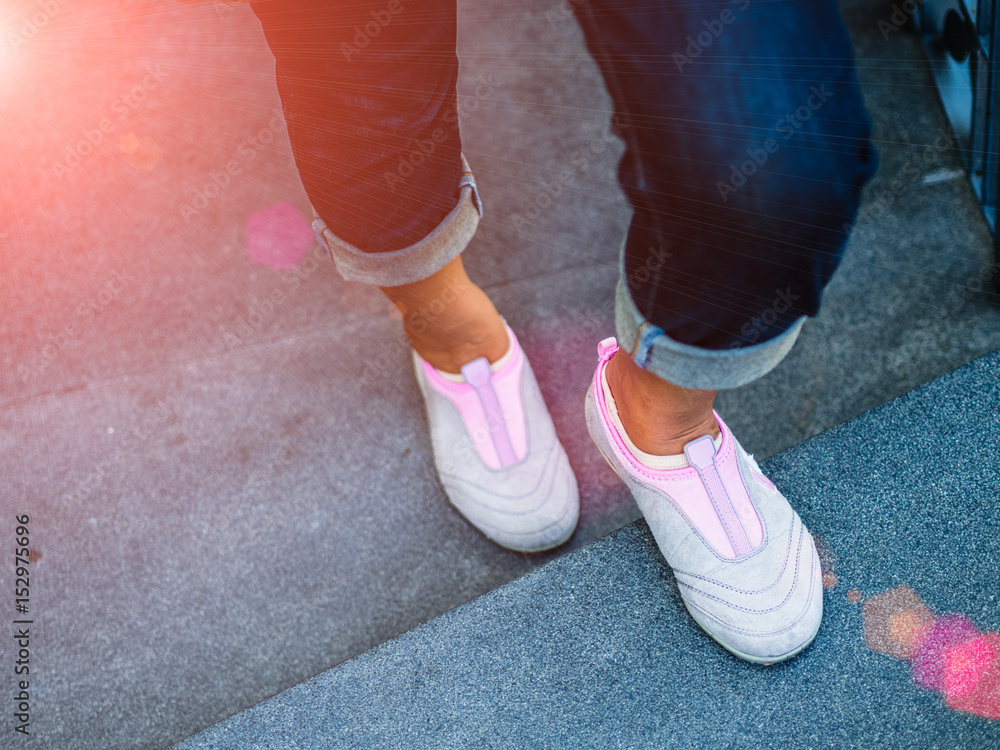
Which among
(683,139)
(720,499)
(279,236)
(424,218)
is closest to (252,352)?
(279,236)

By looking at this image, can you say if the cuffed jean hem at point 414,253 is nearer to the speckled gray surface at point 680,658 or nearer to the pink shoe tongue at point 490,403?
the pink shoe tongue at point 490,403

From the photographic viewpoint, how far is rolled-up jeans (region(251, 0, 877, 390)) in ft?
1.40

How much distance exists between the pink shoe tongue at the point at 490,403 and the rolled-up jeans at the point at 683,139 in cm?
29

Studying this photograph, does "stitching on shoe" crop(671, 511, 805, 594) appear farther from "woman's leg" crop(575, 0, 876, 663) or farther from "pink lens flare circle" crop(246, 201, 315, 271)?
"pink lens flare circle" crop(246, 201, 315, 271)

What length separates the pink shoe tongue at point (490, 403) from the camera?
93cm

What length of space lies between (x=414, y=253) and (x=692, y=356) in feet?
1.13

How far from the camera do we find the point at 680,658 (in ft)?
2.64

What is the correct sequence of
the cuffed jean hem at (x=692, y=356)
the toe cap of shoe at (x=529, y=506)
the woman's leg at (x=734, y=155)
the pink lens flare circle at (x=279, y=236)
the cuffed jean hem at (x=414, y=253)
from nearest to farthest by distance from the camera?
the woman's leg at (x=734, y=155) < the cuffed jean hem at (x=692, y=356) < the cuffed jean hem at (x=414, y=253) < the toe cap of shoe at (x=529, y=506) < the pink lens flare circle at (x=279, y=236)

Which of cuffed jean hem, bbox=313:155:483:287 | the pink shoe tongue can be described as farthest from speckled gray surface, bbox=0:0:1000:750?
cuffed jean hem, bbox=313:155:483:287

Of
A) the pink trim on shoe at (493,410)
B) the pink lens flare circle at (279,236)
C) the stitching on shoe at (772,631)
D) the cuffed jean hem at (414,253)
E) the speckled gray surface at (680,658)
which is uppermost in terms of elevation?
the cuffed jean hem at (414,253)

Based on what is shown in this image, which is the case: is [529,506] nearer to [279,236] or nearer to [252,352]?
[252,352]

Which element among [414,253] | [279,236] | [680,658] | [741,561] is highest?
[414,253]

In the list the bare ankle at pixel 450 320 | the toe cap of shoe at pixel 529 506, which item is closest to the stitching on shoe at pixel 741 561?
the toe cap of shoe at pixel 529 506

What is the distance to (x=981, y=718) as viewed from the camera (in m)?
0.74
